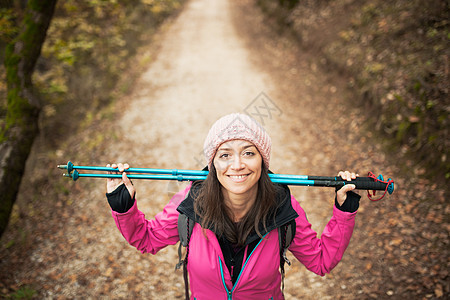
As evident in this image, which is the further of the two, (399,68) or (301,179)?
(399,68)

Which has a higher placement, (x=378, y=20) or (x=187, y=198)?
(x=378, y=20)

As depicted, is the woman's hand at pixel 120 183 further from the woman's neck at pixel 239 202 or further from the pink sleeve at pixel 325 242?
the pink sleeve at pixel 325 242

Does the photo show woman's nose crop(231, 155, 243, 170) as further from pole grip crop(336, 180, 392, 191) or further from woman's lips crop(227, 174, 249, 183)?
pole grip crop(336, 180, 392, 191)

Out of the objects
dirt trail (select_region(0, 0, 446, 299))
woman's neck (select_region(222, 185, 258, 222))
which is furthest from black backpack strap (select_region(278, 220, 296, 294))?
dirt trail (select_region(0, 0, 446, 299))

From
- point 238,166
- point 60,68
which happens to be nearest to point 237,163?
point 238,166

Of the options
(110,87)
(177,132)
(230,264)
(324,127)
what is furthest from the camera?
(110,87)

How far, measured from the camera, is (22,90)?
5.73 meters

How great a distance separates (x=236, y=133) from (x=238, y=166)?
0.91 ft

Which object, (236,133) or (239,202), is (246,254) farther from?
(236,133)

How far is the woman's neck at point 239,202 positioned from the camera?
2557 mm

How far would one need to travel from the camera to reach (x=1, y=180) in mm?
5059

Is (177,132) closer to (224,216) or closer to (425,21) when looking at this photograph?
(224,216)

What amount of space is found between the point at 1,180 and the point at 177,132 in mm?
4682

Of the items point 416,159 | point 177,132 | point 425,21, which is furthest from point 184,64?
point 416,159
